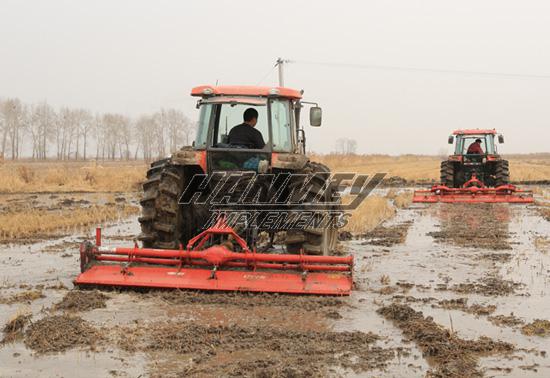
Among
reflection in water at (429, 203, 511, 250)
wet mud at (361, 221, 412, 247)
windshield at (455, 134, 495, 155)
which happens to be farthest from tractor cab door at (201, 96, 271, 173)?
windshield at (455, 134, 495, 155)

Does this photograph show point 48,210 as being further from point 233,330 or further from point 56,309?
point 233,330

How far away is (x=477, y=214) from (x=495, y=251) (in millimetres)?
6317

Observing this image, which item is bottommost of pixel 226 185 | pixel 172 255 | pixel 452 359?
pixel 452 359

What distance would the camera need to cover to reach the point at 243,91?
887 centimetres

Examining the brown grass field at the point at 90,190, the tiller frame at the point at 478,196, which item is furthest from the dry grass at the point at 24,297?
the tiller frame at the point at 478,196

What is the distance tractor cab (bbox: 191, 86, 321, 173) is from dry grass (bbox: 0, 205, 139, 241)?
4.95 metres

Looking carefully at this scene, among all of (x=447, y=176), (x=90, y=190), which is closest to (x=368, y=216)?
(x=447, y=176)

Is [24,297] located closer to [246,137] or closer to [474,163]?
[246,137]

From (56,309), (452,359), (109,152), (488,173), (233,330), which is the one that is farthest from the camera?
(109,152)

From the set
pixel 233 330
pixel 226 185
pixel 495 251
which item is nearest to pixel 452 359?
pixel 233 330

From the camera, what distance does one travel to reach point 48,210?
1730 centimetres

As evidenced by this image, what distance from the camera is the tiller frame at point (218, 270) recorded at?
734 centimetres

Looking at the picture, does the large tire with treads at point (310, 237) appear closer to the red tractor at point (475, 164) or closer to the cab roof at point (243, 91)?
the cab roof at point (243, 91)

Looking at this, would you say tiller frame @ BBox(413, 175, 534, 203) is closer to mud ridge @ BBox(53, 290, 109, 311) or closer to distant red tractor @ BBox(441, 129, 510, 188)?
Result: distant red tractor @ BBox(441, 129, 510, 188)
